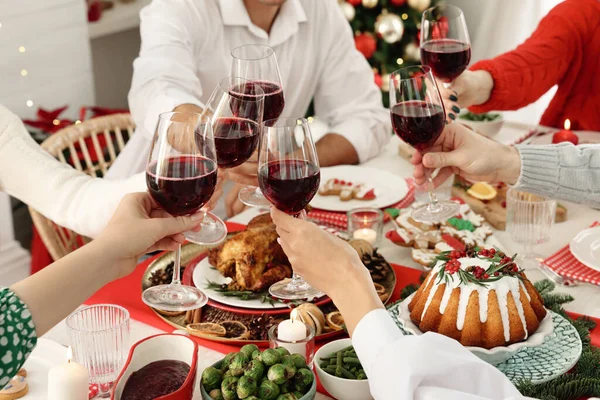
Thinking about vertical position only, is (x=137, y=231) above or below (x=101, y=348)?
above

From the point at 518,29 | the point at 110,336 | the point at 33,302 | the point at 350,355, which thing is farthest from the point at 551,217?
the point at 518,29

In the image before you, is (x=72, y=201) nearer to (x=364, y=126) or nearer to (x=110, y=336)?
(x=110, y=336)

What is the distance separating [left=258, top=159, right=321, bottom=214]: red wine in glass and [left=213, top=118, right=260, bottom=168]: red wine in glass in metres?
0.20

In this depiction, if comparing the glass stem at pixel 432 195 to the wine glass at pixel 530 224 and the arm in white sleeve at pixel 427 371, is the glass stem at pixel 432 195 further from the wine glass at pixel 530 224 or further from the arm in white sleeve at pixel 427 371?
the arm in white sleeve at pixel 427 371

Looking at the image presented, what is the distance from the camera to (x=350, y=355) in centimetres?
127

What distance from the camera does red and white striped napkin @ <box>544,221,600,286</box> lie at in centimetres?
162

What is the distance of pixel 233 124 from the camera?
1.40m

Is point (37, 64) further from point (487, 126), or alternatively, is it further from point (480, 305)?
point (480, 305)

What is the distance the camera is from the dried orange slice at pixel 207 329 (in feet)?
4.59

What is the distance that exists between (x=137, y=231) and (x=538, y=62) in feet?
5.93

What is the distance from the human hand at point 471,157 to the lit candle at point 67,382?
860 mm

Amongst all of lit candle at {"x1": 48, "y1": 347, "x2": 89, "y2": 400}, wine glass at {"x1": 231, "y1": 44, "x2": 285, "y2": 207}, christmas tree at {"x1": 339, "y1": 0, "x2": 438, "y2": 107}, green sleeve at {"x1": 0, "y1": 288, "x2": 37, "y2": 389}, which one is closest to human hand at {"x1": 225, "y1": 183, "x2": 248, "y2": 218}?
wine glass at {"x1": 231, "y1": 44, "x2": 285, "y2": 207}

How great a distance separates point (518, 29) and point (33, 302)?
402cm

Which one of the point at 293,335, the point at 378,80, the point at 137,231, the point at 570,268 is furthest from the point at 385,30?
the point at 137,231
